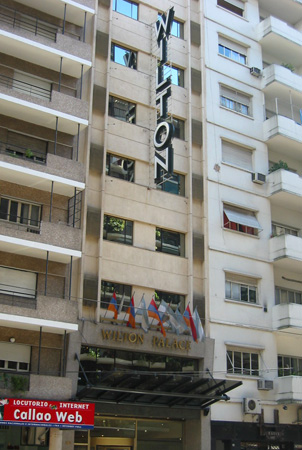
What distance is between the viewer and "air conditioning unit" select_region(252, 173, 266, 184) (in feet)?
107

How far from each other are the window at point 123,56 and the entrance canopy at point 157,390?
1481 centimetres

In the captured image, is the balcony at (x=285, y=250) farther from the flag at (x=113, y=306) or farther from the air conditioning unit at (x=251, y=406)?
the flag at (x=113, y=306)

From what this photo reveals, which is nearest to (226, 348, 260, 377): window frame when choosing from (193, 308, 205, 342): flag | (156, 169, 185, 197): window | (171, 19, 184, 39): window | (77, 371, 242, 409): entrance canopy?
(193, 308, 205, 342): flag

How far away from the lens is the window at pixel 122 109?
96.9 feet

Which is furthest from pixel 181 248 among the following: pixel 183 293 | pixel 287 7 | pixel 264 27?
pixel 287 7

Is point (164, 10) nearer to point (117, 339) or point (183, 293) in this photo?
point (183, 293)

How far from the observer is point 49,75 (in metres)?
27.6

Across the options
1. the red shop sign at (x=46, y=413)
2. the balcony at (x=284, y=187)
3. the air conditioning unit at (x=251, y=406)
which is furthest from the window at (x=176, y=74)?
the red shop sign at (x=46, y=413)

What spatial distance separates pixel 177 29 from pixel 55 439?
70.2 feet

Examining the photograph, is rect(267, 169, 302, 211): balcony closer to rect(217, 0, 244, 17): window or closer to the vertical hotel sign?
the vertical hotel sign

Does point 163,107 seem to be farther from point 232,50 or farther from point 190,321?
point 190,321

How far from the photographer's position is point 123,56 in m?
30.8

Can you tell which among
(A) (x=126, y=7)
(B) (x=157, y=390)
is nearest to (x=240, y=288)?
(B) (x=157, y=390)

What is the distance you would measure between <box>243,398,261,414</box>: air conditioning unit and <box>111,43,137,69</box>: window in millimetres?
16502
